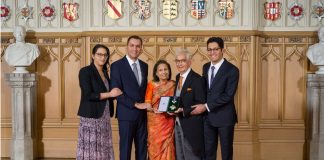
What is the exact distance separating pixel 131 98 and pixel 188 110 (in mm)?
551

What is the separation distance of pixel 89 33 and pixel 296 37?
294cm

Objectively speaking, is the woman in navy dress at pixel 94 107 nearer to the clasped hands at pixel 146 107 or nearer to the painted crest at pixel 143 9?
the clasped hands at pixel 146 107

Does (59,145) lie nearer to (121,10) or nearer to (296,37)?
(121,10)

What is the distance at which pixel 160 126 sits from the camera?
11.9 ft

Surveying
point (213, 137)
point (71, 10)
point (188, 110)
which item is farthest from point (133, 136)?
point (71, 10)

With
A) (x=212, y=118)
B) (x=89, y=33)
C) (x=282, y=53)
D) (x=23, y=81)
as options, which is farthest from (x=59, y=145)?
(x=282, y=53)

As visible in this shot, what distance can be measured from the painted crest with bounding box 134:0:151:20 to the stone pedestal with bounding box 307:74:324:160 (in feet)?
7.77

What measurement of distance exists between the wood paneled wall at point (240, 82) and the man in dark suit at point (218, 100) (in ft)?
6.61

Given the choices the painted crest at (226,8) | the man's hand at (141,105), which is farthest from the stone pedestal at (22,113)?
the painted crest at (226,8)

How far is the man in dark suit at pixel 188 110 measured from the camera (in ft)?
11.7

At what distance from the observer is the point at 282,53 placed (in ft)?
19.1

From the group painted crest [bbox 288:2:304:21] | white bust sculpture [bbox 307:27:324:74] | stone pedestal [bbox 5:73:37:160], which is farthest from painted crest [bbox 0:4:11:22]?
white bust sculpture [bbox 307:27:324:74]

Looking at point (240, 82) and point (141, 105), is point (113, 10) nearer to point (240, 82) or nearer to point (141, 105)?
point (240, 82)

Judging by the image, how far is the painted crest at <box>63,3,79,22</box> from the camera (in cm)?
598
